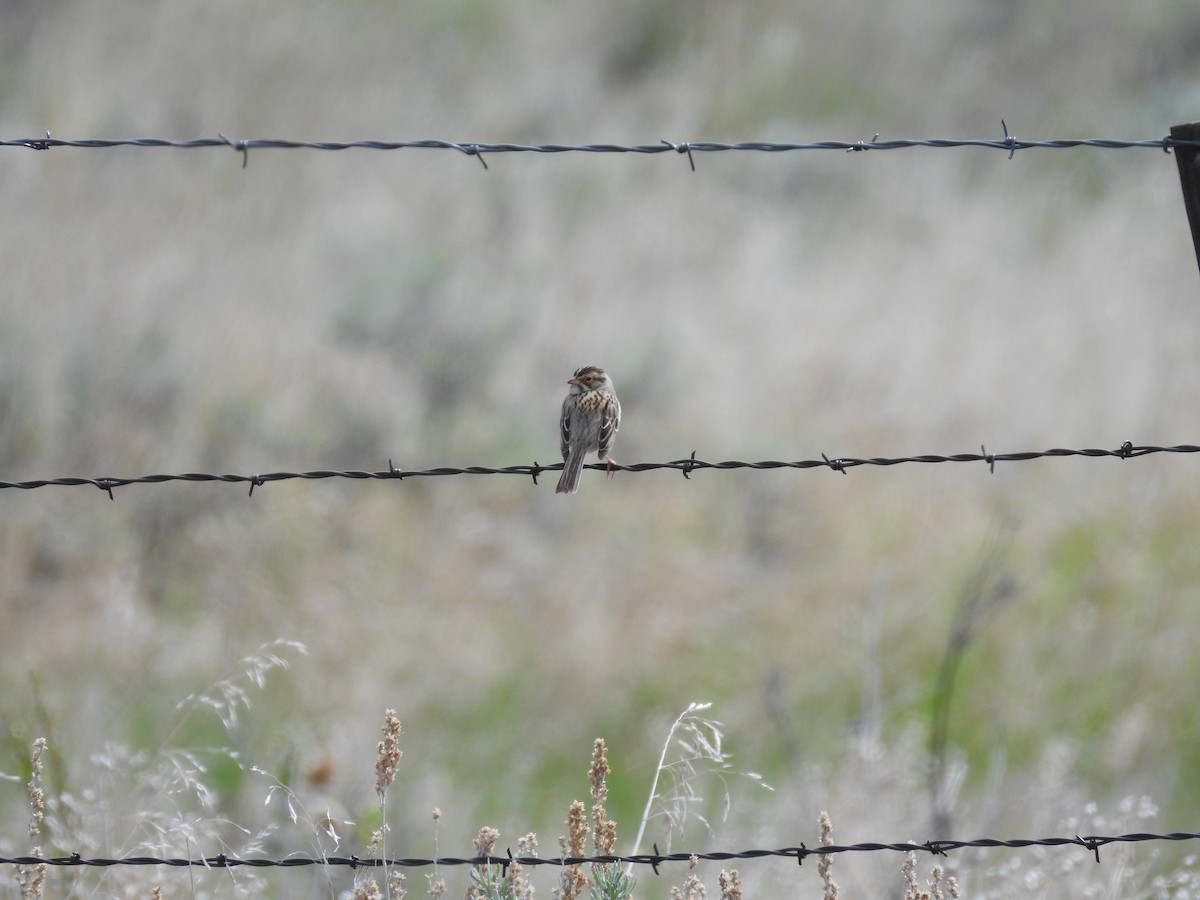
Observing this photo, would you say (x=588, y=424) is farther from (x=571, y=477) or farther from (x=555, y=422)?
(x=555, y=422)

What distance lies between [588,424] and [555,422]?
4.50 meters

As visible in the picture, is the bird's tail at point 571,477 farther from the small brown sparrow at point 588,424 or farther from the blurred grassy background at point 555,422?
the blurred grassy background at point 555,422

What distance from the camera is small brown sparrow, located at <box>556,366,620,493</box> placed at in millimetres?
5895

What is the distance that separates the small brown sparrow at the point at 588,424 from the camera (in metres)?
5.89

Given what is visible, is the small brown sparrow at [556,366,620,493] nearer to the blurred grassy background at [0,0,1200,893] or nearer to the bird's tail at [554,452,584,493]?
the bird's tail at [554,452,584,493]

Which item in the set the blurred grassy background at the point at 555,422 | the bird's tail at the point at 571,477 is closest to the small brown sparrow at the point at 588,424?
the bird's tail at the point at 571,477

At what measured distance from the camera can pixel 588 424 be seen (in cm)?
591

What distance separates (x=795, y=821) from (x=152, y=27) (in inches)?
509

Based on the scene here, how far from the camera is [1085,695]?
304 inches

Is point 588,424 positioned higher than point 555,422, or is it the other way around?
point 555,422

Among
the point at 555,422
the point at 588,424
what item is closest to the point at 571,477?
the point at 588,424

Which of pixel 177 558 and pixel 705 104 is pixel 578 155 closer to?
pixel 705 104

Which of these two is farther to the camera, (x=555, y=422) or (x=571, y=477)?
(x=555, y=422)

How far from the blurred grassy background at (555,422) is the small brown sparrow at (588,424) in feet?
4.63
